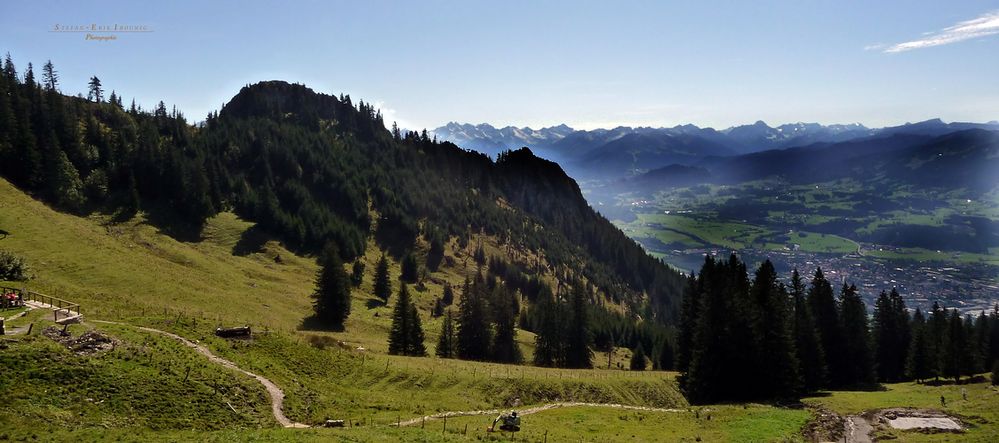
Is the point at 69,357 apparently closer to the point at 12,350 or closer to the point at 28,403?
the point at 12,350

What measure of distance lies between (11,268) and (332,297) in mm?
48497

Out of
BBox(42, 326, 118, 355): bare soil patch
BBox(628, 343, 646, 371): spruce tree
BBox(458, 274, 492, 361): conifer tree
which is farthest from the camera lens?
BBox(628, 343, 646, 371): spruce tree

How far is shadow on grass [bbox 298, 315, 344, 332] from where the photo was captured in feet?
314

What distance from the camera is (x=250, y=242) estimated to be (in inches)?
5527

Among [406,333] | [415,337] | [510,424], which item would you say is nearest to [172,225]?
[406,333]

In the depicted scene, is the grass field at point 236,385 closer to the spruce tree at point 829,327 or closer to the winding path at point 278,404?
the winding path at point 278,404

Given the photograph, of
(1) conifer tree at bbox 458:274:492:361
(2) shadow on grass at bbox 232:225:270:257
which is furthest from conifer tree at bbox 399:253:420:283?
(1) conifer tree at bbox 458:274:492:361

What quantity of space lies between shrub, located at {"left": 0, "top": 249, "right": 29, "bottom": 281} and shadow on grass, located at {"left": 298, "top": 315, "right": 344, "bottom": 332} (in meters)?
38.7

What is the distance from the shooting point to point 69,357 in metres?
37.8

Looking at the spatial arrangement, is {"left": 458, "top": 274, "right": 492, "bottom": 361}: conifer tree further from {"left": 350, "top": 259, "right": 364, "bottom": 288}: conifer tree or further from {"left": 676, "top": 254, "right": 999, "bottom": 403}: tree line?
{"left": 350, "top": 259, "right": 364, "bottom": 288}: conifer tree

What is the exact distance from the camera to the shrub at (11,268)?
63.5 metres

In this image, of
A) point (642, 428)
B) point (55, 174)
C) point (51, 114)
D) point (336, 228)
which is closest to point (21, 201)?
point (55, 174)

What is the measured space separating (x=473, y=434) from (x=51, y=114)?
155929 mm

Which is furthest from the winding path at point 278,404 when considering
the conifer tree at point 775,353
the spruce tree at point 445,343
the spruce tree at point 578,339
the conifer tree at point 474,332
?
the spruce tree at point 578,339
